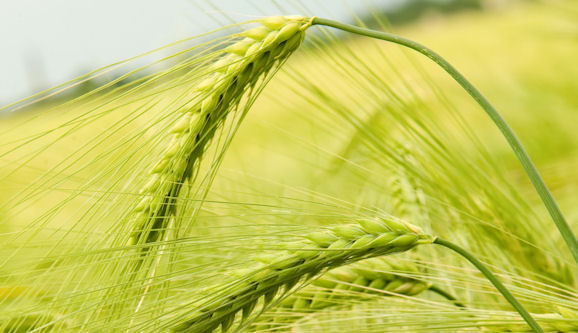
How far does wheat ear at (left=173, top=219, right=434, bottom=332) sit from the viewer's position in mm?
426

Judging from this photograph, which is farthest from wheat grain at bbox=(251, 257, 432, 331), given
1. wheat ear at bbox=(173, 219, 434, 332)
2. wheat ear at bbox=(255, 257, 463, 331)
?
wheat ear at bbox=(173, 219, 434, 332)

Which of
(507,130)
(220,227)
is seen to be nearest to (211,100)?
(220,227)

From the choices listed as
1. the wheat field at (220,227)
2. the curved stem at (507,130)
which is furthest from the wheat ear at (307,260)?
the curved stem at (507,130)

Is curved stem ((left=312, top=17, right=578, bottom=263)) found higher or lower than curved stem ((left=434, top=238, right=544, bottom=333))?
higher

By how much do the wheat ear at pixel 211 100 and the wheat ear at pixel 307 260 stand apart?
9 centimetres

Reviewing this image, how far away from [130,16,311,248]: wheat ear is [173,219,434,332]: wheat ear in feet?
0.30

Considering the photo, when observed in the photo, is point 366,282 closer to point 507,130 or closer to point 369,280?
point 369,280

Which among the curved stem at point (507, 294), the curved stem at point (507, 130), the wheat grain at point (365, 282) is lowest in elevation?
the curved stem at point (507, 294)

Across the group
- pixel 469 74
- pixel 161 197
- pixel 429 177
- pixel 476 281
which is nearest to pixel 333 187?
pixel 429 177

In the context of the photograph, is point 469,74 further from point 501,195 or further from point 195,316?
point 195,316

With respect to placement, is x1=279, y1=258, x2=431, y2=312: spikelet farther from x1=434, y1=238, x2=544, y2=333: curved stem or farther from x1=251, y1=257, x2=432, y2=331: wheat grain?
x1=434, y1=238, x2=544, y2=333: curved stem

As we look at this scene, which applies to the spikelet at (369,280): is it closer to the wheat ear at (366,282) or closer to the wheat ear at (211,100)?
the wheat ear at (366,282)

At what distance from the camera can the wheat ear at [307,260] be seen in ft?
1.40

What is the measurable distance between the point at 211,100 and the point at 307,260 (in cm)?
16
